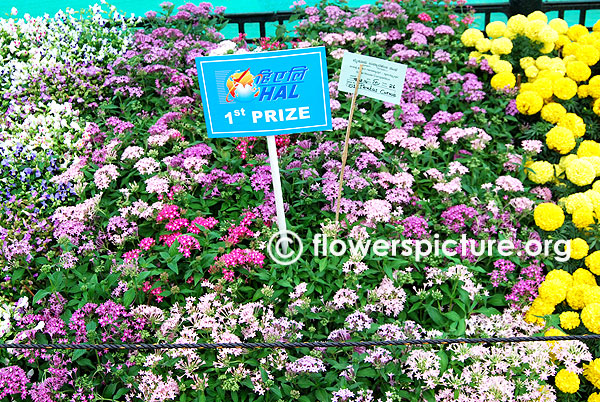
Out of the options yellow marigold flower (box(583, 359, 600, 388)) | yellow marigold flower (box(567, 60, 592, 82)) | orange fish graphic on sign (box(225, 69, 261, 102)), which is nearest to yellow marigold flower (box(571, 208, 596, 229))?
yellow marigold flower (box(583, 359, 600, 388))

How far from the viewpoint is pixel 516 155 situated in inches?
173

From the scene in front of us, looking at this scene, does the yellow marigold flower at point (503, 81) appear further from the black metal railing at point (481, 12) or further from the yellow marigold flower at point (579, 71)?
the black metal railing at point (481, 12)

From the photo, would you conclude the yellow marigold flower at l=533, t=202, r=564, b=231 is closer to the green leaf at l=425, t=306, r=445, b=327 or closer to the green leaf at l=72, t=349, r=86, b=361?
the green leaf at l=425, t=306, r=445, b=327

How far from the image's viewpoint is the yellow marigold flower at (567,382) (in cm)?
314

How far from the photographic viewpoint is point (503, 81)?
16.5 feet

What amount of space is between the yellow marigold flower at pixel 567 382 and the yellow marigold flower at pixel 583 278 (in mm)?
658

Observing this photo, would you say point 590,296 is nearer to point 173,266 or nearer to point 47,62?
point 173,266

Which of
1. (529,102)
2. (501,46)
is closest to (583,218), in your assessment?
(529,102)

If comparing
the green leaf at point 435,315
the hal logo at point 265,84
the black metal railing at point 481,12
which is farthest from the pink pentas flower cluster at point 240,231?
the black metal railing at point 481,12

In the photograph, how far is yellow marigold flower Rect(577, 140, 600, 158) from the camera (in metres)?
4.47

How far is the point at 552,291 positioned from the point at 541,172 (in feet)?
3.83

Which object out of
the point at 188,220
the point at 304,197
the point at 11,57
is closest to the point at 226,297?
the point at 188,220

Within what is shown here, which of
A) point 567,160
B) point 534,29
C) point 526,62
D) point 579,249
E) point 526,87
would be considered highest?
point 534,29

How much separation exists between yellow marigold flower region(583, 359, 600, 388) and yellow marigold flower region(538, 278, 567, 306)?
38 centimetres
